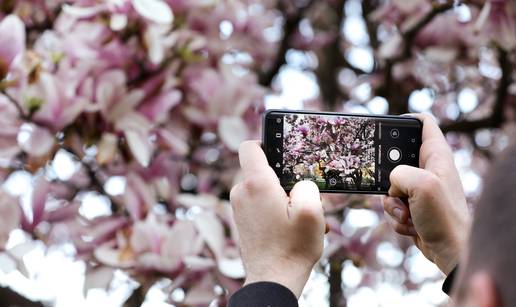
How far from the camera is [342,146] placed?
2.96 ft

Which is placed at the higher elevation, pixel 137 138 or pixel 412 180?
pixel 412 180

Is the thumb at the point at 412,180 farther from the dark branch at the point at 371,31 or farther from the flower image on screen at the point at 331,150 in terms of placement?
the dark branch at the point at 371,31

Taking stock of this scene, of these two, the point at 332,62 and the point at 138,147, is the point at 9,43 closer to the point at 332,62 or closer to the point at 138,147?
the point at 138,147

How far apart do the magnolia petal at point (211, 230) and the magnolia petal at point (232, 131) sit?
0.15 meters

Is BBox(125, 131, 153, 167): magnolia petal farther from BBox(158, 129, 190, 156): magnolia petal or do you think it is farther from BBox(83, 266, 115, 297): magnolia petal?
BBox(83, 266, 115, 297): magnolia petal

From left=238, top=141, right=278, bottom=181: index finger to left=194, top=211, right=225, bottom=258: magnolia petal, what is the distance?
52 centimetres

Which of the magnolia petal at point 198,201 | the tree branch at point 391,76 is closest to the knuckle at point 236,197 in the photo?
the magnolia petal at point 198,201

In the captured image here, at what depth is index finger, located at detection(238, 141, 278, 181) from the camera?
752mm

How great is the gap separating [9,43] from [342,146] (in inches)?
21.3

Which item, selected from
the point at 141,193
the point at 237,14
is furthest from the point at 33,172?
the point at 237,14

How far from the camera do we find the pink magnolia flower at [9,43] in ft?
3.88

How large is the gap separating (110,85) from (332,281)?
0.75 m

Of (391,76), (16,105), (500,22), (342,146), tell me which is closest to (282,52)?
(391,76)

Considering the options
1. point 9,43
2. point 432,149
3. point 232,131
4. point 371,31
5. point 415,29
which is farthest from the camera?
point 371,31
